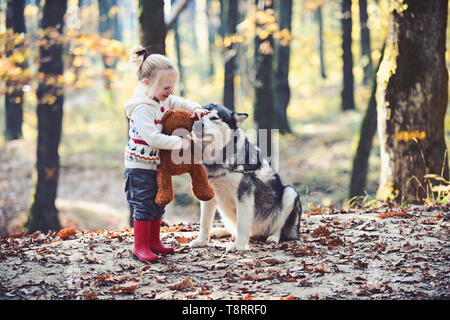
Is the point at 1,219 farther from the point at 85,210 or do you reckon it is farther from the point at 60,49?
the point at 60,49

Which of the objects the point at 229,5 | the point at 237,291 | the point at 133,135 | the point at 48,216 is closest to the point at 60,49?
the point at 48,216

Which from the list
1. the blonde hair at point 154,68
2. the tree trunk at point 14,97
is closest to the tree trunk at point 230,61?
the tree trunk at point 14,97

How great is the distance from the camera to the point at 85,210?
12.7m

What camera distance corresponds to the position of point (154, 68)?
14.6ft

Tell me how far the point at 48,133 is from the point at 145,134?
6647 millimetres

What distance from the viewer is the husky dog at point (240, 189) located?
4.75 m

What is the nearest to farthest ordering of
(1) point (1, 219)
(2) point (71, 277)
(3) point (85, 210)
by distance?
(2) point (71, 277), (1) point (1, 219), (3) point (85, 210)

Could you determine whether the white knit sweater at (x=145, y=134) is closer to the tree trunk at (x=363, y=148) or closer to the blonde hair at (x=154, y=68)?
the blonde hair at (x=154, y=68)

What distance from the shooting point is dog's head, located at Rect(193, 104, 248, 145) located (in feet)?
15.1

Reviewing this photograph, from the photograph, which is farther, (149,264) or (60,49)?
(60,49)

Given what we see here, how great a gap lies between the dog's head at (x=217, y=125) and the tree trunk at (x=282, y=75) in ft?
39.0

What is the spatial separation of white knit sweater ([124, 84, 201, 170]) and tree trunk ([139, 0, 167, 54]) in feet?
8.62

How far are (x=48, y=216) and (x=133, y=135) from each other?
21.0 feet

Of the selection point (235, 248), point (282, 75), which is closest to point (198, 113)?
point (235, 248)
